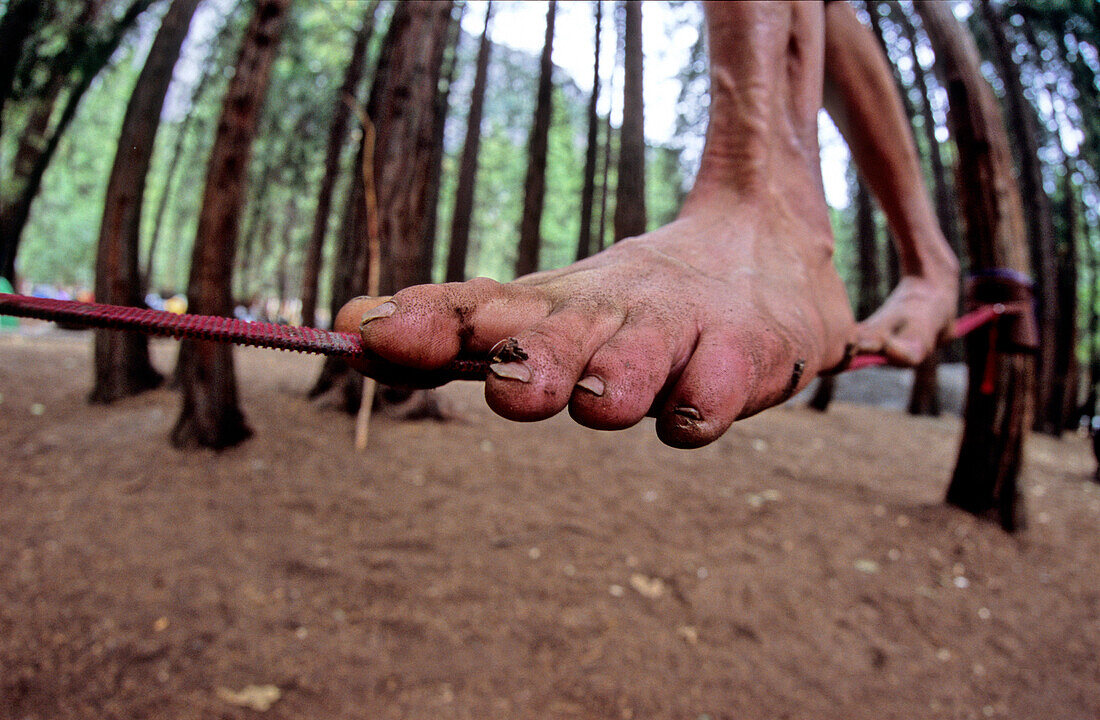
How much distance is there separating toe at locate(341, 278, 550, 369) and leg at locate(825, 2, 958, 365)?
40.1 inches

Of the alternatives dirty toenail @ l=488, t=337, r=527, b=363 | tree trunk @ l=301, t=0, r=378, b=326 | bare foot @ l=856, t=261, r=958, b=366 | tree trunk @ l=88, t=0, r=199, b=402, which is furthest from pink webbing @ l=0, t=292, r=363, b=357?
tree trunk @ l=301, t=0, r=378, b=326

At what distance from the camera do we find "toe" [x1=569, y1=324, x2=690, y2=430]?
1.90ft

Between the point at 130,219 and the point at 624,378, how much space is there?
5.68m

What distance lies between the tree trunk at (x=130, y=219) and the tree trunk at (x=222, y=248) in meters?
1.58

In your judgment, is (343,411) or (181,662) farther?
(343,411)

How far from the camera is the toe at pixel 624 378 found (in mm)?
578

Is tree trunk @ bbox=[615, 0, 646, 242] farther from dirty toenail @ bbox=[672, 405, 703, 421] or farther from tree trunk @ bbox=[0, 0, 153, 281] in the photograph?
tree trunk @ bbox=[0, 0, 153, 281]

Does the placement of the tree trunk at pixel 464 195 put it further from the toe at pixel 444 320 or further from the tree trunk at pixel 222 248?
the toe at pixel 444 320

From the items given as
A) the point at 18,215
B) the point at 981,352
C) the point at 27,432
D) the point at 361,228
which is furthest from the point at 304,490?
the point at 18,215

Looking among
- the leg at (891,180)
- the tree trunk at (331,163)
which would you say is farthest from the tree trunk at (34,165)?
the leg at (891,180)

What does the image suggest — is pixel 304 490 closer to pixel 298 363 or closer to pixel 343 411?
pixel 343 411

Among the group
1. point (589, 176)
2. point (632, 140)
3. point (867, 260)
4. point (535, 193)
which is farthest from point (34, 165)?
point (867, 260)

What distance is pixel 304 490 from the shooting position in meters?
3.19

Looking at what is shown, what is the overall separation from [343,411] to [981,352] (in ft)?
14.2
